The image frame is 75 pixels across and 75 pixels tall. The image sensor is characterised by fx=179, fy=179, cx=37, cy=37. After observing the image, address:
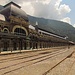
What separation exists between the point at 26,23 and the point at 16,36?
41.5 ft

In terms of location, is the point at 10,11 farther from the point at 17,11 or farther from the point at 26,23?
the point at 26,23

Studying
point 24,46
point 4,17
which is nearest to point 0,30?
point 4,17

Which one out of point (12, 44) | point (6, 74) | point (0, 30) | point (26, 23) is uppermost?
point (26, 23)

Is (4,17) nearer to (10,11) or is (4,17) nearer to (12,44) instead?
(10,11)

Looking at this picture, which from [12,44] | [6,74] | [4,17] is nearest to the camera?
[6,74]

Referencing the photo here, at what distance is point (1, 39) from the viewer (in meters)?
50.3

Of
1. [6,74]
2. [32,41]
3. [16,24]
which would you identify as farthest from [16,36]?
[6,74]

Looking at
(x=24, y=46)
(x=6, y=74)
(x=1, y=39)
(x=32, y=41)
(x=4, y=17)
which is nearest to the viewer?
(x=6, y=74)

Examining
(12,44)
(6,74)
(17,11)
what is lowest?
(6,74)

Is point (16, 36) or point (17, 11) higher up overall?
point (17, 11)

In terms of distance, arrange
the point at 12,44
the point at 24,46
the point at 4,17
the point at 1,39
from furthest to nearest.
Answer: the point at 24,46, the point at 4,17, the point at 12,44, the point at 1,39

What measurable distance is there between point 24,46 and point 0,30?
1485 centimetres

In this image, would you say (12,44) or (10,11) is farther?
(10,11)

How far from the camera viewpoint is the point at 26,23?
6781 cm
